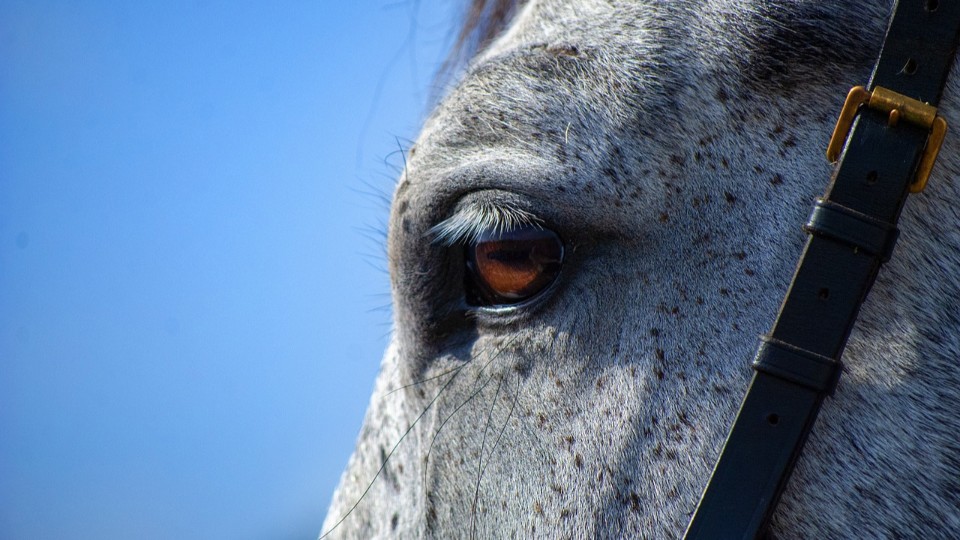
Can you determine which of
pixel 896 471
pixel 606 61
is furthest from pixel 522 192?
pixel 896 471

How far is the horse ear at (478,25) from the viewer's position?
2.10 metres

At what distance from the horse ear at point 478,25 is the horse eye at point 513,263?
80cm

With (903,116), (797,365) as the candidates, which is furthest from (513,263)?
(903,116)

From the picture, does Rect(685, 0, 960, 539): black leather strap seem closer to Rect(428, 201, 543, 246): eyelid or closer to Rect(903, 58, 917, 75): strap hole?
Rect(903, 58, 917, 75): strap hole

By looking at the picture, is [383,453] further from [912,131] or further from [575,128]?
[912,131]

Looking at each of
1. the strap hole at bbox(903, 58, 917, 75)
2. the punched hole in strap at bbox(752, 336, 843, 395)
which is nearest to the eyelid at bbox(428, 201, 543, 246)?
the punched hole in strap at bbox(752, 336, 843, 395)

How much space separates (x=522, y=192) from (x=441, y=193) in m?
0.17

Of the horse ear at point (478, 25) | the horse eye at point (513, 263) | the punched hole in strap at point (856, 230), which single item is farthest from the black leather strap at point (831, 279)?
the horse ear at point (478, 25)

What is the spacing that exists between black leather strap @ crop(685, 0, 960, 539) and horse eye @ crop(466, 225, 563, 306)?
1.26 ft

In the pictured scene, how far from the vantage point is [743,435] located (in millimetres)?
1149

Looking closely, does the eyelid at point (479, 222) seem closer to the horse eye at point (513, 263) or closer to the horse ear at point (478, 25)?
the horse eye at point (513, 263)

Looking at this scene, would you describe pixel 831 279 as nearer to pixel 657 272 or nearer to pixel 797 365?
pixel 797 365

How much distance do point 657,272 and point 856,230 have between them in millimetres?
289

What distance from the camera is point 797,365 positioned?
3.67 feet
